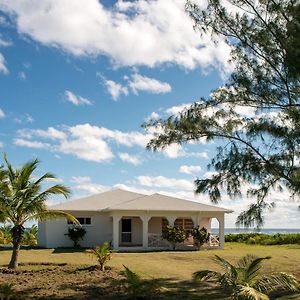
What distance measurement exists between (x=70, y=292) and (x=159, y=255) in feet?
37.2

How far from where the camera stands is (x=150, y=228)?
117 feet

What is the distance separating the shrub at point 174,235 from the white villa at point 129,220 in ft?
2.70

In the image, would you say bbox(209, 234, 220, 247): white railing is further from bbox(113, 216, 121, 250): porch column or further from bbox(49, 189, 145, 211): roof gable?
bbox(113, 216, 121, 250): porch column

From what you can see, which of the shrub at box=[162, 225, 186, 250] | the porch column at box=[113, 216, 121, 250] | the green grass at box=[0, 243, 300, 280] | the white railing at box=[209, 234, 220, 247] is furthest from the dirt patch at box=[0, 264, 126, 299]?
the white railing at box=[209, 234, 220, 247]

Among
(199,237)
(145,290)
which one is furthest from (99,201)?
(145,290)

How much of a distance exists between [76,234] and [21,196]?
43.4ft

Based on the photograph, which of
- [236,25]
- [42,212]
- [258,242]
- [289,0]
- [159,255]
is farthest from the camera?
[258,242]

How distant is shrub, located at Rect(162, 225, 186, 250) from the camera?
103ft

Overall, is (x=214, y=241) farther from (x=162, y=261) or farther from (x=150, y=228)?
(x=162, y=261)

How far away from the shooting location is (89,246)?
33.3 meters

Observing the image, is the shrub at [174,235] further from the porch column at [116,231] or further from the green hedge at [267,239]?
the green hedge at [267,239]

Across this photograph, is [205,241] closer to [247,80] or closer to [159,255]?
[159,255]

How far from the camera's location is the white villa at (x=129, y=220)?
32.3 meters

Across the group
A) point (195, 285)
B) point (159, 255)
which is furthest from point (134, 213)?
point (195, 285)
